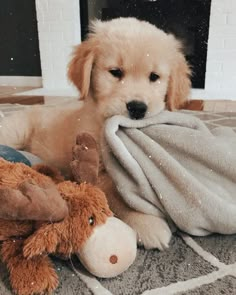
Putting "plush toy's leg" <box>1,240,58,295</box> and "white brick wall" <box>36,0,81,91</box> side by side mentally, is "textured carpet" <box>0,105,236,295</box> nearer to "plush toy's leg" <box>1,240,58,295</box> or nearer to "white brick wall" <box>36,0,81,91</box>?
"plush toy's leg" <box>1,240,58,295</box>

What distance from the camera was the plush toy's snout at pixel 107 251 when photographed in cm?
67

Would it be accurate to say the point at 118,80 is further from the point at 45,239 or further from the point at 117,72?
the point at 45,239

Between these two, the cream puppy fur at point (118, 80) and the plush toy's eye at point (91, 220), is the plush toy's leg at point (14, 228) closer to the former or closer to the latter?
the plush toy's eye at point (91, 220)

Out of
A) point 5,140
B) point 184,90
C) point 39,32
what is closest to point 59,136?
point 5,140

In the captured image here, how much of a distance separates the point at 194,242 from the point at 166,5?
10.3ft

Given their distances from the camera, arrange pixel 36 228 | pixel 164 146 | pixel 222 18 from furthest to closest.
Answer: pixel 222 18 → pixel 164 146 → pixel 36 228

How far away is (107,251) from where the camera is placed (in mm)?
664

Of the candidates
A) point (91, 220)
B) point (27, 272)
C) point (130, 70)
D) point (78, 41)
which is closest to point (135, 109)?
point (130, 70)

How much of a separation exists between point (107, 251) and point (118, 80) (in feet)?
1.71

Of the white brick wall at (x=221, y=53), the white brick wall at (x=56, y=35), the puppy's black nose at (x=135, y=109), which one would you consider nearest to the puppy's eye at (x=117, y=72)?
the puppy's black nose at (x=135, y=109)

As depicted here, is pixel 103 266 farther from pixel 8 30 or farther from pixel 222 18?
pixel 8 30

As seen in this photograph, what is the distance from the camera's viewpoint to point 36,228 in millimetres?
664

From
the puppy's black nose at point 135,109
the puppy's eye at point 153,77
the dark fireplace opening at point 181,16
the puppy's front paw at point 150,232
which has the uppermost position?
the dark fireplace opening at point 181,16

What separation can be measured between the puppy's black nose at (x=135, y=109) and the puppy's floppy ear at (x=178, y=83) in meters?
0.20
